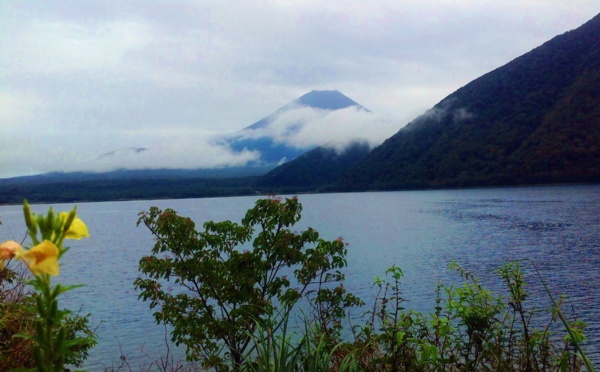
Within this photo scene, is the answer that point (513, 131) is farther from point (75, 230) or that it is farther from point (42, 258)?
point (42, 258)

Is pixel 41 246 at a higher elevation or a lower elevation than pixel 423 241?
higher

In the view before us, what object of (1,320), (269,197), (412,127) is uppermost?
(412,127)

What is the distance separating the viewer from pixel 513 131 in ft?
397

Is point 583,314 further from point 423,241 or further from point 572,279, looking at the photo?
point 423,241

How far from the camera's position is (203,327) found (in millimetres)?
7738

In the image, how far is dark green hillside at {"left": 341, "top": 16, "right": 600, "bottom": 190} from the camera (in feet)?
341

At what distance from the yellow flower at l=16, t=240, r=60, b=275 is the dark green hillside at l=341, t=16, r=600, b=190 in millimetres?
113403

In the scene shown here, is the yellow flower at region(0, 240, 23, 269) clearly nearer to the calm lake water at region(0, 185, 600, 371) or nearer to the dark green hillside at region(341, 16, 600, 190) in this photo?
the calm lake water at region(0, 185, 600, 371)

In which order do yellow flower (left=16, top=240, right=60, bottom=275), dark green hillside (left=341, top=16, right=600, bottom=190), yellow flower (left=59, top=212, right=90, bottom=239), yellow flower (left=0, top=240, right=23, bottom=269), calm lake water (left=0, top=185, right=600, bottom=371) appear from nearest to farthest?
1. yellow flower (left=16, top=240, right=60, bottom=275)
2. yellow flower (left=0, top=240, right=23, bottom=269)
3. yellow flower (left=59, top=212, right=90, bottom=239)
4. calm lake water (left=0, top=185, right=600, bottom=371)
5. dark green hillside (left=341, top=16, right=600, bottom=190)

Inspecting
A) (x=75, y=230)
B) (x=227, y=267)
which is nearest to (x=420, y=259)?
(x=227, y=267)

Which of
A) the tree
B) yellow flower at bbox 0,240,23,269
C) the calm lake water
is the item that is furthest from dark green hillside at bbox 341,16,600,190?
yellow flower at bbox 0,240,23,269

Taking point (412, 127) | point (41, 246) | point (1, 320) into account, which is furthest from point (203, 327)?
point (412, 127)

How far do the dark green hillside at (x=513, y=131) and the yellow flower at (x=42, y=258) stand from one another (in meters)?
113

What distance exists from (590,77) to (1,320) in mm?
139144
